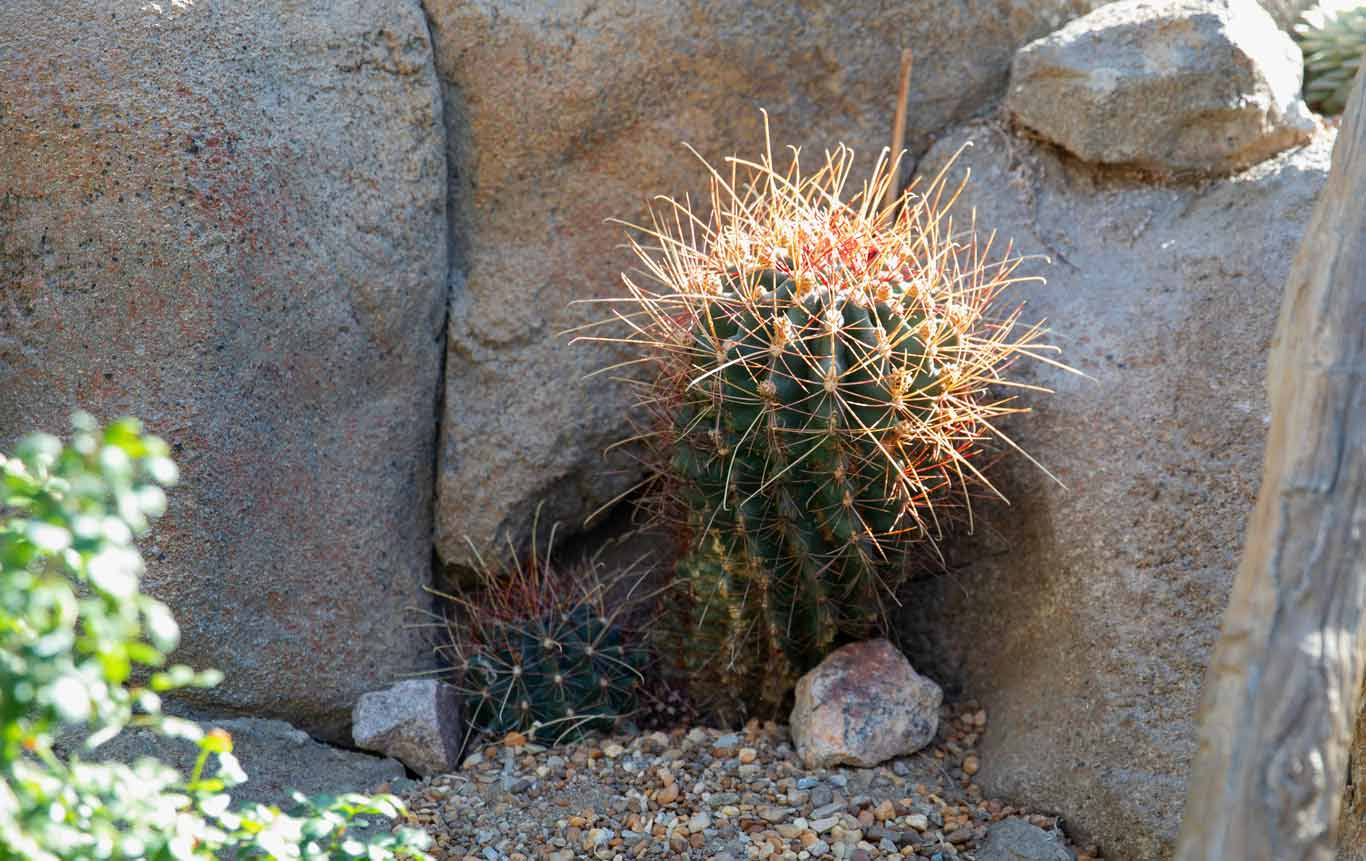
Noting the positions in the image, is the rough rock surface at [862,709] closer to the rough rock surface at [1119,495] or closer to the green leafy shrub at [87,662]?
the rough rock surface at [1119,495]

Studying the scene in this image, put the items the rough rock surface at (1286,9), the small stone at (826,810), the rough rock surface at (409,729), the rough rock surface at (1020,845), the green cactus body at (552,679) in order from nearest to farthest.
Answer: the rough rock surface at (1020,845), the small stone at (826,810), the rough rock surface at (409,729), the green cactus body at (552,679), the rough rock surface at (1286,9)

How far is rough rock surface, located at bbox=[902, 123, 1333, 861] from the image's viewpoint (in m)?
2.93

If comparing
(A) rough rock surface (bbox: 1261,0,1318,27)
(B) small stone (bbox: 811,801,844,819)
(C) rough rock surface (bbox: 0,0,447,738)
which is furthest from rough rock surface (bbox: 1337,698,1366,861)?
(A) rough rock surface (bbox: 1261,0,1318,27)

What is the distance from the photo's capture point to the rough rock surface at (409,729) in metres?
3.26

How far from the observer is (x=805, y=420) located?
2.80m

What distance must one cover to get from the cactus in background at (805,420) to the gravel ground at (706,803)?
0.92 feet

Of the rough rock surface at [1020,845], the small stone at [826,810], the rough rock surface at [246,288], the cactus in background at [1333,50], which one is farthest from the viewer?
the cactus in background at [1333,50]

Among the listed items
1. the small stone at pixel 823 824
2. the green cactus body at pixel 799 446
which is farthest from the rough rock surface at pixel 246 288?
the small stone at pixel 823 824

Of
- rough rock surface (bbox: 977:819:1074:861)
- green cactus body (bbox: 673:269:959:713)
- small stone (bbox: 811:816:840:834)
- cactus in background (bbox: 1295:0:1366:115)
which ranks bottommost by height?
rough rock surface (bbox: 977:819:1074:861)

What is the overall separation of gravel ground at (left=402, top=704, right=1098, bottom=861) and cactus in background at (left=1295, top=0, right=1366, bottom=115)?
2397mm

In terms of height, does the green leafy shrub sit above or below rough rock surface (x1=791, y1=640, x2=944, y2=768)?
above

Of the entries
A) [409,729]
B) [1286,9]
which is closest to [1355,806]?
[409,729]

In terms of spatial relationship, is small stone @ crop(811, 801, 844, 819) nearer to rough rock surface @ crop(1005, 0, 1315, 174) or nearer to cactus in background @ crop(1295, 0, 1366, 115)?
rough rock surface @ crop(1005, 0, 1315, 174)

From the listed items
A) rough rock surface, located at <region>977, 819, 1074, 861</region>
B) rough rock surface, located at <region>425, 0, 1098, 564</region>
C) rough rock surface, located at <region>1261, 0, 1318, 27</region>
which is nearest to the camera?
rough rock surface, located at <region>977, 819, 1074, 861</region>
